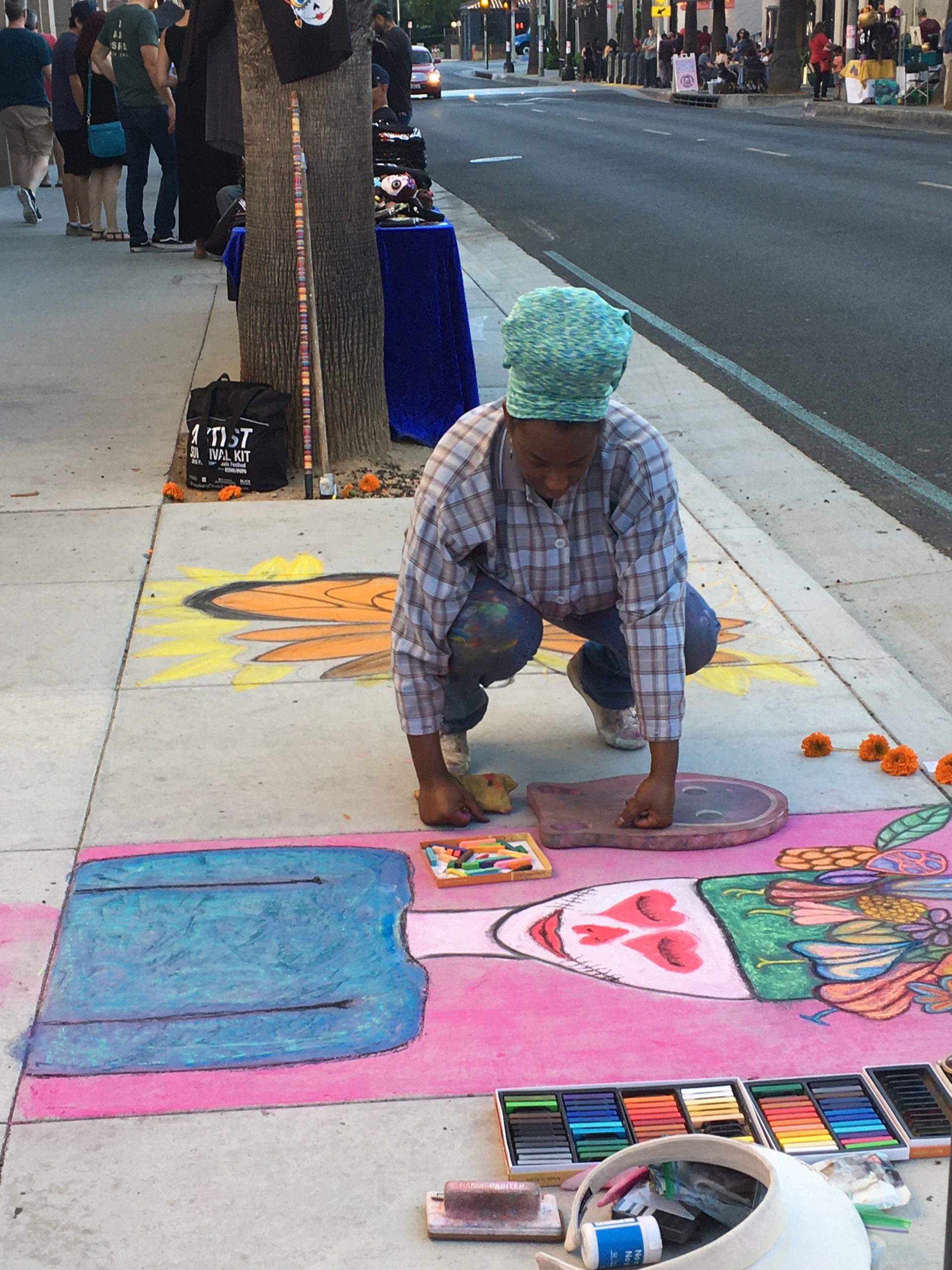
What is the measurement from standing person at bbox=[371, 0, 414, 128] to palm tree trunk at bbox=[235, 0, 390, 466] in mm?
5609

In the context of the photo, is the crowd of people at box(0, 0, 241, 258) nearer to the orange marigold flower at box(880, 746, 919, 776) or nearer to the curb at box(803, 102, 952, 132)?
the orange marigold flower at box(880, 746, 919, 776)

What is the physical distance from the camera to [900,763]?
3436mm

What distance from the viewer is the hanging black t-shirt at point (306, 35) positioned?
Answer: 17.9 ft

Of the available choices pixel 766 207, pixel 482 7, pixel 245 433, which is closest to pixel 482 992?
pixel 245 433

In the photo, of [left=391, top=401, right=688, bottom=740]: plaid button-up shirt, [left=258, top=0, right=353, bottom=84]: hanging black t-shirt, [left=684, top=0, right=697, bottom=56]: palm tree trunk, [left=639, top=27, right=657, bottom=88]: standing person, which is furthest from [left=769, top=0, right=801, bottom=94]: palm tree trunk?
[left=391, top=401, right=688, bottom=740]: plaid button-up shirt

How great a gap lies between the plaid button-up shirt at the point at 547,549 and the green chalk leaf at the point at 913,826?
20.8 inches

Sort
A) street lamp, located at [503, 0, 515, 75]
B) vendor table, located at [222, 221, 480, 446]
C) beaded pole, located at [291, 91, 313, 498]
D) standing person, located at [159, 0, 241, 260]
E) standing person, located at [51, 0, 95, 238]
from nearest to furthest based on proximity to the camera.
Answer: beaded pole, located at [291, 91, 313, 498] → vendor table, located at [222, 221, 480, 446] → standing person, located at [159, 0, 241, 260] → standing person, located at [51, 0, 95, 238] → street lamp, located at [503, 0, 515, 75]

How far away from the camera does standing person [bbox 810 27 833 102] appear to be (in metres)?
38.6

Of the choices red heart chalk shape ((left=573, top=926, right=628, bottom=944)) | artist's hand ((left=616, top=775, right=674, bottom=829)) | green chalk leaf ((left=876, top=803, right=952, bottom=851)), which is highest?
artist's hand ((left=616, top=775, right=674, bottom=829))

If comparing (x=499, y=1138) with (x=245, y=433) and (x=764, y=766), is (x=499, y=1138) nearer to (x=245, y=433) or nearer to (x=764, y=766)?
(x=764, y=766)

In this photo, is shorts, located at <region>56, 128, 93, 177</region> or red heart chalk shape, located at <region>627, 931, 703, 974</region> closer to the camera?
red heart chalk shape, located at <region>627, 931, 703, 974</region>

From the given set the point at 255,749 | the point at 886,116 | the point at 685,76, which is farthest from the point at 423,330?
the point at 685,76

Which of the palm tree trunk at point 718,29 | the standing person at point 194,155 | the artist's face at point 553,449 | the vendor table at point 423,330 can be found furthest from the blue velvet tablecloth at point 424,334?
the palm tree trunk at point 718,29

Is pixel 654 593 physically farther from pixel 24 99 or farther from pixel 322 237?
pixel 24 99
